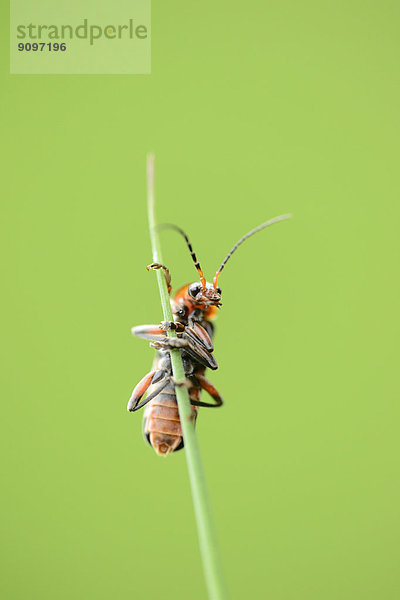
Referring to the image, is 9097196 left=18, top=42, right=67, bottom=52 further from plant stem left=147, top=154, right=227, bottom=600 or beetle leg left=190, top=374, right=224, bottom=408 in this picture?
plant stem left=147, top=154, right=227, bottom=600

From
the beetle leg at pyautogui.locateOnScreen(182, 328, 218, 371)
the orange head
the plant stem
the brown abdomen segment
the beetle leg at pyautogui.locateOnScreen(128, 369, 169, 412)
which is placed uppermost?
the orange head

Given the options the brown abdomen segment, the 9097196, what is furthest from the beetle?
the 9097196

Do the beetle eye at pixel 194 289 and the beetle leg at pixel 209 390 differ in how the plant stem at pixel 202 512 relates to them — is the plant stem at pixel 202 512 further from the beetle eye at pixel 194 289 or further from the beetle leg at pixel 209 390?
the beetle eye at pixel 194 289

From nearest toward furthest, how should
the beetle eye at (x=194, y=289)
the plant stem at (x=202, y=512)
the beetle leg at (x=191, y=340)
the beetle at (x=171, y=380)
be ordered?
the plant stem at (x=202, y=512) < the beetle leg at (x=191, y=340) < the beetle at (x=171, y=380) < the beetle eye at (x=194, y=289)

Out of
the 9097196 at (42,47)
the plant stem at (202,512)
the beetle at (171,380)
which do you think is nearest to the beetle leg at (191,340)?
the beetle at (171,380)

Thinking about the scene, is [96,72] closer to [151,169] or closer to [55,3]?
[55,3]

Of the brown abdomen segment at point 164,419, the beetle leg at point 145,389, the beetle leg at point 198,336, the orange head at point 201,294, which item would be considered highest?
the orange head at point 201,294
